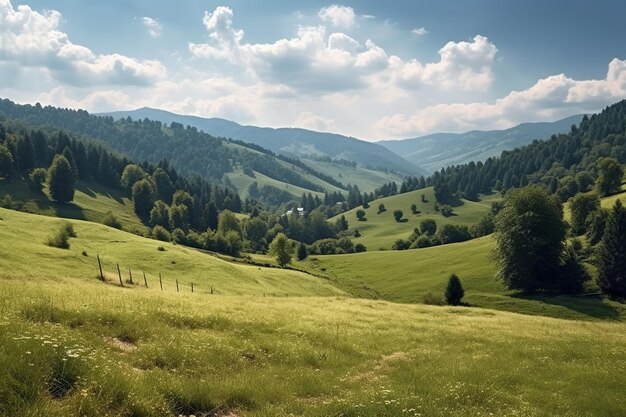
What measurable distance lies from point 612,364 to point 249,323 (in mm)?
19275

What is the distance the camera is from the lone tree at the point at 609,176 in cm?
15862

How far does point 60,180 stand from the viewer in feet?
568

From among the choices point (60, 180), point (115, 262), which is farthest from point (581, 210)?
point (60, 180)

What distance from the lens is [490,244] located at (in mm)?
126000

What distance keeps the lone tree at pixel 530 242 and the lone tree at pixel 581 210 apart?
97.6ft

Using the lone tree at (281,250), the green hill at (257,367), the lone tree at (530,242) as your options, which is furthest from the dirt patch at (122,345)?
the lone tree at (281,250)

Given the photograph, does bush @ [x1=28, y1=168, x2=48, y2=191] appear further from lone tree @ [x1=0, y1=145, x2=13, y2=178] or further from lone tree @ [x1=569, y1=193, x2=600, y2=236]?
lone tree @ [x1=569, y1=193, x2=600, y2=236]

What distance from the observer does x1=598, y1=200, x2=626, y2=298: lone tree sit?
84.6 m

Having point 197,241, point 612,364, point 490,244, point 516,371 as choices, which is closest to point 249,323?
point 516,371

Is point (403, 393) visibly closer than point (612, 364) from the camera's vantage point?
Yes

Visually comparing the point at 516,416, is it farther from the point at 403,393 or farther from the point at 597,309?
the point at 597,309

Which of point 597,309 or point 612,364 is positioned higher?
point 612,364

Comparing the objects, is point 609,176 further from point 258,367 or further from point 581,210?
point 258,367

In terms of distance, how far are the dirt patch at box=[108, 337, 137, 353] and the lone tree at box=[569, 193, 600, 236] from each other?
5221 inches
